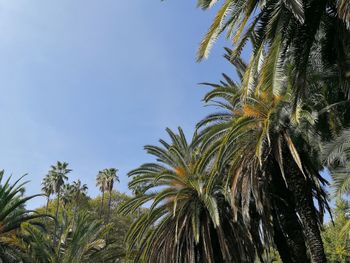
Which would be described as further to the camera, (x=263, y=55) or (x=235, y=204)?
(x=235, y=204)

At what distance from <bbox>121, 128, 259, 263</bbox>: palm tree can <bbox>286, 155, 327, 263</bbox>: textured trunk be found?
3.71 m

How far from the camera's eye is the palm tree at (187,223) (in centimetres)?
1991

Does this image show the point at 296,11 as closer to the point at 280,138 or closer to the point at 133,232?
the point at 280,138

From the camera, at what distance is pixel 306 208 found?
15984 millimetres

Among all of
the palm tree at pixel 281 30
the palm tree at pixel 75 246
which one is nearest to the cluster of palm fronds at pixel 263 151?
the palm tree at pixel 281 30

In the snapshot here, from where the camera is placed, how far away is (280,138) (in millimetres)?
16453

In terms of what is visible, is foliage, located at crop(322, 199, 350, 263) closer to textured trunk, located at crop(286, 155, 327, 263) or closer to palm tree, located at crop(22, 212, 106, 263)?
textured trunk, located at crop(286, 155, 327, 263)

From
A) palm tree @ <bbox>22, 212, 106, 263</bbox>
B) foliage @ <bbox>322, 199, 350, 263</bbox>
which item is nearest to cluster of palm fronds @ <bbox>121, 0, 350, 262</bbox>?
palm tree @ <bbox>22, 212, 106, 263</bbox>

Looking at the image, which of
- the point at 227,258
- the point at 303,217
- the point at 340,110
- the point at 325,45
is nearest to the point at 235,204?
the point at 303,217

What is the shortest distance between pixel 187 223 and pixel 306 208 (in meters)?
6.33

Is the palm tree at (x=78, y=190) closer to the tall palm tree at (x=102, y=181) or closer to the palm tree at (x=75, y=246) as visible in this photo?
the tall palm tree at (x=102, y=181)

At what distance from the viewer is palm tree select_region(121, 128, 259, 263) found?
19.9m

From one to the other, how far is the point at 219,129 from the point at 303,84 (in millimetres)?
7852

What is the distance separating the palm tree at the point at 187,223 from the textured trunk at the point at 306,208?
12.2ft
